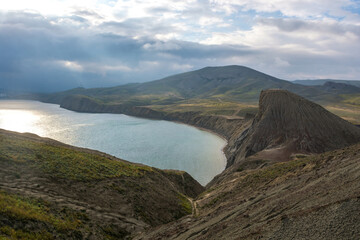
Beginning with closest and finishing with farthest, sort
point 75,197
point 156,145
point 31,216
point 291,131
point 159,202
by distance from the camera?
point 31,216 < point 75,197 < point 159,202 < point 291,131 < point 156,145

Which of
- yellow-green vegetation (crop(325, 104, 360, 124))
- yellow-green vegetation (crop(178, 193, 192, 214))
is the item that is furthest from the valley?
yellow-green vegetation (crop(325, 104, 360, 124))

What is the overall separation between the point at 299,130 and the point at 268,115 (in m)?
11.2

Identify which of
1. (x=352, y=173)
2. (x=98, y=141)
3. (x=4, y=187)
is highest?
(x=352, y=173)

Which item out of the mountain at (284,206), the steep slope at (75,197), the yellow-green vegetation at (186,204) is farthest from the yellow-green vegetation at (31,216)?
the yellow-green vegetation at (186,204)

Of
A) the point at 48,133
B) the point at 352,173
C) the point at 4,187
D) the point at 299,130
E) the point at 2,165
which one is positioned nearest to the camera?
the point at 352,173

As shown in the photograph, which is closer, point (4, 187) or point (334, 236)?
point (334, 236)

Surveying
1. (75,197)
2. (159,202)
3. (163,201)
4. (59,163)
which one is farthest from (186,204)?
(59,163)

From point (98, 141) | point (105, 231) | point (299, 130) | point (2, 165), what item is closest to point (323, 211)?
point (105, 231)

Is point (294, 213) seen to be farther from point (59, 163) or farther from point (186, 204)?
point (59, 163)

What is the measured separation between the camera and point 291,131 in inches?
2891

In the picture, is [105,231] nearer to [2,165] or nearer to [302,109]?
[2,165]

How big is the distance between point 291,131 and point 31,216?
70915 millimetres

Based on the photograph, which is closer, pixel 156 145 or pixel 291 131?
pixel 291 131

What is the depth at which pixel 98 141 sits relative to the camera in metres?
106
